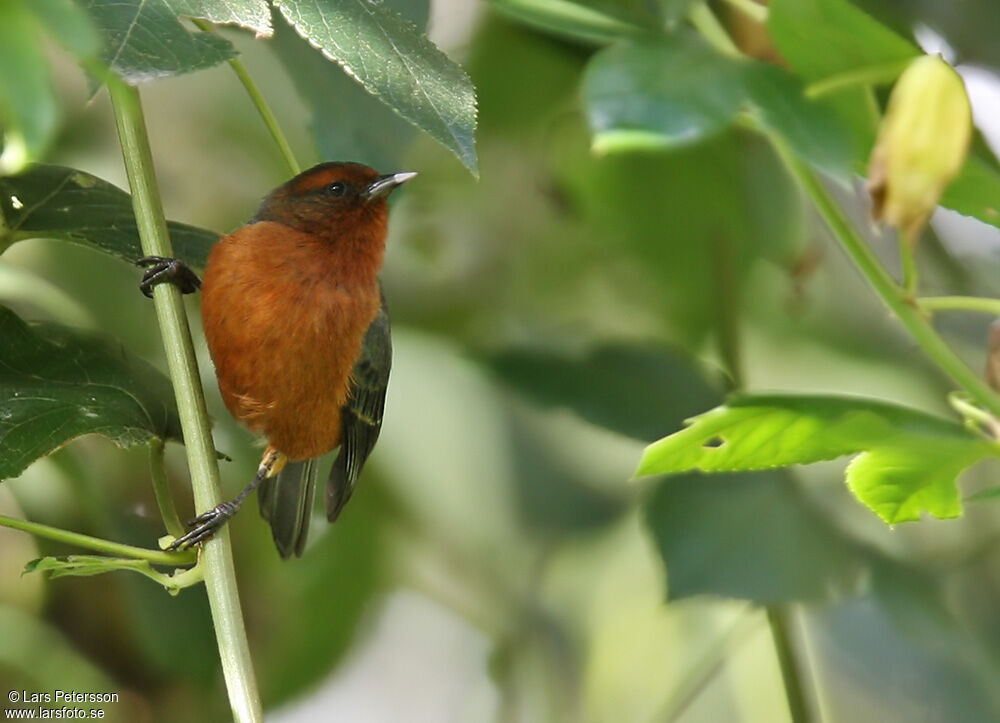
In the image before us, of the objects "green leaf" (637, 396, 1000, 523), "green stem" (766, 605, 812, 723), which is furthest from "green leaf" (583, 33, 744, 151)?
"green stem" (766, 605, 812, 723)

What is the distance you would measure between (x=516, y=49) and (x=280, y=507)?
33.7 inches

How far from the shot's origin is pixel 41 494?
1.47 meters

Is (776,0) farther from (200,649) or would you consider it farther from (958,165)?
(200,649)

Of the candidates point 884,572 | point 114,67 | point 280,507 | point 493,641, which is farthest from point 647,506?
point 114,67

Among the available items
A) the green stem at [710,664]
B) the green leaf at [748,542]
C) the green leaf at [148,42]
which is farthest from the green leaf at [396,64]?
the green stem at [710,664]

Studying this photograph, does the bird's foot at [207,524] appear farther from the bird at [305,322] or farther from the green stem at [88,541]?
the bird at [305,322]

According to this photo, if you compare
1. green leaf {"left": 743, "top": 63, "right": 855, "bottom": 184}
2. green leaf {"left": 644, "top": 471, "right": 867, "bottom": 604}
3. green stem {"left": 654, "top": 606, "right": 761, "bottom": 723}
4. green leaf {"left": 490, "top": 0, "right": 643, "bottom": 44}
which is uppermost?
green leaf {"left": 490, "top": 0, "right": 643, "bottom": 44}

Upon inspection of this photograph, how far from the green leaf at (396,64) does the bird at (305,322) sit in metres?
0.39

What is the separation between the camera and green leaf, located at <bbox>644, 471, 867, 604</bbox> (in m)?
1.49

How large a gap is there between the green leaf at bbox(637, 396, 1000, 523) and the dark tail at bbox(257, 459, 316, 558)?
2.40 feet

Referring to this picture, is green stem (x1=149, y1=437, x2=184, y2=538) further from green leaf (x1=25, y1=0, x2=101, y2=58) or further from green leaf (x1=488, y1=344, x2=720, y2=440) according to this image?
green leaf (x1=488, y1=344, x2=720, y2=440)

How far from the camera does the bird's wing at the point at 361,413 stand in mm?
1392
